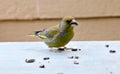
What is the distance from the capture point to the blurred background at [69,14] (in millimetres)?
5117

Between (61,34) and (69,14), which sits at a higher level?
(61,34)

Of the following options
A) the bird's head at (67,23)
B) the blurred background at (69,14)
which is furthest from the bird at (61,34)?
the blurred background at (69,14)

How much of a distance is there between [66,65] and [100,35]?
258 centimetres

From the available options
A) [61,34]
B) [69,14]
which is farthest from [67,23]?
[69,14]

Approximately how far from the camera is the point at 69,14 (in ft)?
16.9

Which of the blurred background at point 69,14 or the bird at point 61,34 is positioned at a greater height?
the bird at point 61,34

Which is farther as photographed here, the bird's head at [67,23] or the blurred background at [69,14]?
the blurred background at [69,14]

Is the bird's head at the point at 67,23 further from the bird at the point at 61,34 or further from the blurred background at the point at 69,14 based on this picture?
the blurred background at the point at 69,14

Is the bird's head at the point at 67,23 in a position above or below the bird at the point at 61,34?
above

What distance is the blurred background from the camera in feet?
16.8

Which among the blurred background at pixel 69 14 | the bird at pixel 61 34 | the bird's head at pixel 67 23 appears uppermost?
the bird's head at pixel 67 23

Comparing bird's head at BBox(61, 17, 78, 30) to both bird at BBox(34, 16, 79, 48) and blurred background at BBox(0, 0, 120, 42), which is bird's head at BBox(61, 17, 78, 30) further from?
blurred background at BBox(0, 0, 120, 42)

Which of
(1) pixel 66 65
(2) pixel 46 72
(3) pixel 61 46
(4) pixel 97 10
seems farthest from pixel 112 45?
(4) pixel 97 10

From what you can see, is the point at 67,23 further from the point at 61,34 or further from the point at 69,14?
the point at 69,14
